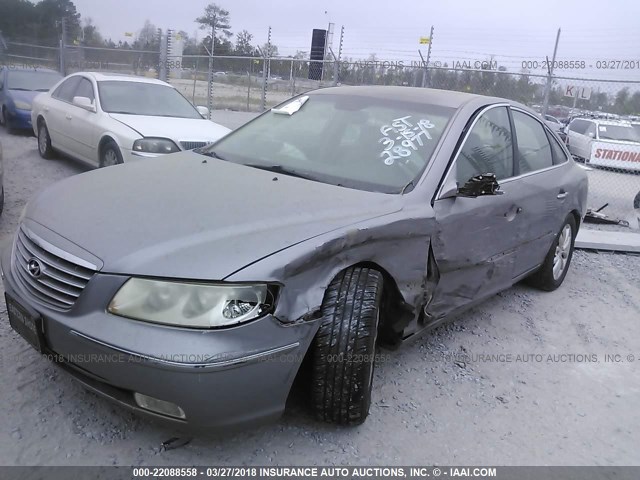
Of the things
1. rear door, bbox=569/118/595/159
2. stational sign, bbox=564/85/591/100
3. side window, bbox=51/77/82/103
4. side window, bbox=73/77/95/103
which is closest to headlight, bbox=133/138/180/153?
side window, bbox=73/77/95/103

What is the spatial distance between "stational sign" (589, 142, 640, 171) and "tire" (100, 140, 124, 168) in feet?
29.3

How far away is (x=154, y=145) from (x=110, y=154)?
0.74 m

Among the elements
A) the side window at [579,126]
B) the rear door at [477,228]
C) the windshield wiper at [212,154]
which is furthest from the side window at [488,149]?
the side window at [579,126]

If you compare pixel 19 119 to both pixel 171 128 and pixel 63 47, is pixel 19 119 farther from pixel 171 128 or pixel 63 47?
pixel 63 47

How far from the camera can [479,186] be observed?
2957mm

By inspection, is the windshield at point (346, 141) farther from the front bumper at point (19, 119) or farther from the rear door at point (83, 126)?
the front bumper at point (19, 119)

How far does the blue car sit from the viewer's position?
1038 centimetres

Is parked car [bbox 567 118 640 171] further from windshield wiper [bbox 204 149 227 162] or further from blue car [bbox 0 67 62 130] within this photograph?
blue car [bbox 0 67 62 130]

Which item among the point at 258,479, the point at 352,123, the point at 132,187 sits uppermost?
the point at 352,123

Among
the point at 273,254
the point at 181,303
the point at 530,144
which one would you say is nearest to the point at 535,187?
the point at 530,144

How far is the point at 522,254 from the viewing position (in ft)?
13.0

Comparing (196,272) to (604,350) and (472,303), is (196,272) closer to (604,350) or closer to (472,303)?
(472,303)

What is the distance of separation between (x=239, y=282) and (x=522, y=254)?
2.59 meters

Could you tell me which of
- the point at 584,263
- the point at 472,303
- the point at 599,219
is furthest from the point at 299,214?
the point at 599,219
